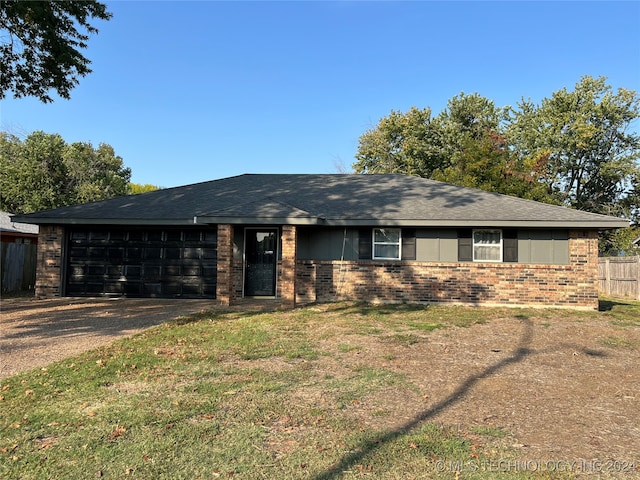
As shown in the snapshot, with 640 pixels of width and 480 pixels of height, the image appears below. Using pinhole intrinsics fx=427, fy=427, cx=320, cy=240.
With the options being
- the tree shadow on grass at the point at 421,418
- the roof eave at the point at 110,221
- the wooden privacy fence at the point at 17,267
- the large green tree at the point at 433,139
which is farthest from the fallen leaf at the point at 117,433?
the large green tree at the point at 433,139

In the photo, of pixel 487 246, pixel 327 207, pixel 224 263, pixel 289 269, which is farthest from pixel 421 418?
pixel 327 207

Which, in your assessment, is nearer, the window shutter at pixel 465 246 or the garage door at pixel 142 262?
the window shutter at pixel 465 246

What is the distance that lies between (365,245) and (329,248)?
105 cm

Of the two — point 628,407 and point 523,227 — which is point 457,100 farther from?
point 628,407

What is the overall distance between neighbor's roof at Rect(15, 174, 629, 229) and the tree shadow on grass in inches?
212

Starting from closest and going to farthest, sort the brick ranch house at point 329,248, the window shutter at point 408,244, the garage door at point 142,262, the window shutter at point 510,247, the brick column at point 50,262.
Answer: the brick ranch house at point 329,248
the window shutter at point 510,247
the window shutter at point 408,244
the garage door at point 142,262
the brick column at point 50,262

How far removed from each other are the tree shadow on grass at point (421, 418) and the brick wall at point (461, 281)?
4835mm

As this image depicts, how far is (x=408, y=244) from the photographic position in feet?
40.4

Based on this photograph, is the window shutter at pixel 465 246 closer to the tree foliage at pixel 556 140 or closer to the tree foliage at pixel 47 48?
the tree foliage at pixel 47 48

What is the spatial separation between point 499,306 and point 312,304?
5.14 meters

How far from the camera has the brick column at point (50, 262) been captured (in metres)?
13.2

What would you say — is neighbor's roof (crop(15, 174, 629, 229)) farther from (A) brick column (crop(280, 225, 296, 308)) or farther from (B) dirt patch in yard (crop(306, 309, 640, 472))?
(B) dirt patch in yard (crop(306, 309, 640, 472))

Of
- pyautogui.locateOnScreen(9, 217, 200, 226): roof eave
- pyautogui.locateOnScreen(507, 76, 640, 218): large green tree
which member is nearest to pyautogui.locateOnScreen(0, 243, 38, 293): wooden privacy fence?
pyautogui.locateOnScreen(9, 217, 200, 226): roof eave

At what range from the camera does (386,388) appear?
5035 millimetres
